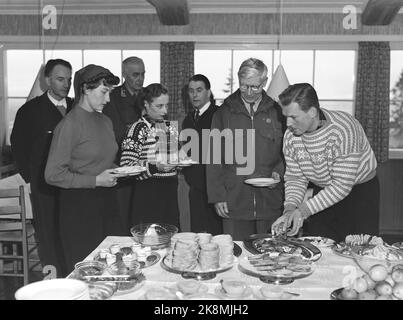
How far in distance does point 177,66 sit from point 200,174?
8.74 ft

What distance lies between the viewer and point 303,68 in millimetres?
6051

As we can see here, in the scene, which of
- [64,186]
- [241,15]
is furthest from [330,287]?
[241,15]

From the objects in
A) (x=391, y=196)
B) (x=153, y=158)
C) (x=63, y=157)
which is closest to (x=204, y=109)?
(x=153, y=158)

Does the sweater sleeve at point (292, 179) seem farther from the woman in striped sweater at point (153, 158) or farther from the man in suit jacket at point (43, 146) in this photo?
the man in suit jacket at point (43, 146)

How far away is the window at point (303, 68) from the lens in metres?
5.93

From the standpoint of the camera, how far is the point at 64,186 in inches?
98.5

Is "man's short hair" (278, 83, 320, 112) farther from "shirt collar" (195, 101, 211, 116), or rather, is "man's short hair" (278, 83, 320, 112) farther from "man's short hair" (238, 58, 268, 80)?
"shirt collar" (195, 101, 211, 116)

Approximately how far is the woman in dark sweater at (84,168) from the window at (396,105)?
4.34m

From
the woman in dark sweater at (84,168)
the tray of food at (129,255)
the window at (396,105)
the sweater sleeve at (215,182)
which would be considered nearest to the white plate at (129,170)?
the woman in dark sweater at (84,168)

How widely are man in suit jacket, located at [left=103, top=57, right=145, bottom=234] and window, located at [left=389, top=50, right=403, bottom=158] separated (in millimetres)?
3573
